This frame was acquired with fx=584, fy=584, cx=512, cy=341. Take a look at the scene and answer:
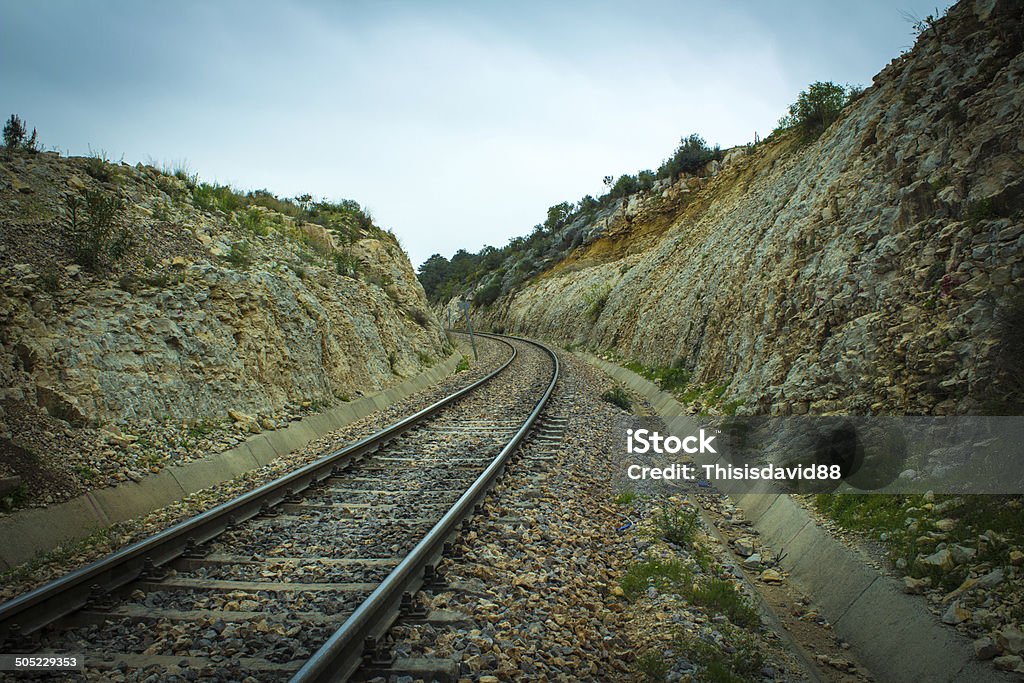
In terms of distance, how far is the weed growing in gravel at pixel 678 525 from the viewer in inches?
233

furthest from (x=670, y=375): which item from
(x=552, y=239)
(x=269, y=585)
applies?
(x=552, y=239)

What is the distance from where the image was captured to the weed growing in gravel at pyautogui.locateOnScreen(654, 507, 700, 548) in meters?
5.92

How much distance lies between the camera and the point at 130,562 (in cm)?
493

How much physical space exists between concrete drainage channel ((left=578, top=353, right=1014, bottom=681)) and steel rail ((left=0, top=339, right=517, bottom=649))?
5.50 metres

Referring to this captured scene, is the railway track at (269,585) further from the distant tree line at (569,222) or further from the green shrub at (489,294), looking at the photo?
the green shrub at (489,294)

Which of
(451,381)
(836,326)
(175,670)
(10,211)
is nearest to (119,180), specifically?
(10,211)

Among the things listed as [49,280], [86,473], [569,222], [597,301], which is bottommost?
[86,473]

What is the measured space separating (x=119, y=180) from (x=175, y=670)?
1256cm

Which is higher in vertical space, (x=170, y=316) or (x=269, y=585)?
(x=170, y=316)

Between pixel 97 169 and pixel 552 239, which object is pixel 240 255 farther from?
pixel 552 239

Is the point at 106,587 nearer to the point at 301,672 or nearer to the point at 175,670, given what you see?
the point at 175,670

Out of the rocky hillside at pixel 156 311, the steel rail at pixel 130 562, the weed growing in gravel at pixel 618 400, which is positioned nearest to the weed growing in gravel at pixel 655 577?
the steel rail at pixel 130 562

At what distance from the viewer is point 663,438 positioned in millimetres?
10867

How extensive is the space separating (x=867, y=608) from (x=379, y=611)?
12.2 feet
